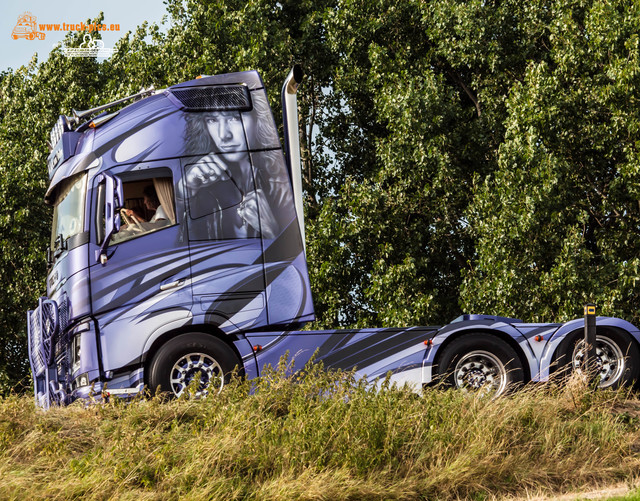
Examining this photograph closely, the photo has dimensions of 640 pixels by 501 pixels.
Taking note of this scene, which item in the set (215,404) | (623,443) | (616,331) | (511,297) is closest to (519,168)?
(511,297)

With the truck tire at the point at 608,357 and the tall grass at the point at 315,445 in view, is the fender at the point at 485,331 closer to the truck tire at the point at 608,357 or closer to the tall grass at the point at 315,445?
the truck tire at the point at 608,357

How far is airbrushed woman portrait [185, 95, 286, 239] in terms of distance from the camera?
8.89 m

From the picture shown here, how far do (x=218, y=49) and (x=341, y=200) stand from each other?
5504mm

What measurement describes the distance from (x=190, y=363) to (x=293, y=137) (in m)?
3.01

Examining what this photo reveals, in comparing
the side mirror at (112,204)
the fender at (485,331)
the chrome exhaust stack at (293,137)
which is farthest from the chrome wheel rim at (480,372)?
the side mirror at (112,204)

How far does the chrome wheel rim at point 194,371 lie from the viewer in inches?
335

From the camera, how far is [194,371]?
8.59 m

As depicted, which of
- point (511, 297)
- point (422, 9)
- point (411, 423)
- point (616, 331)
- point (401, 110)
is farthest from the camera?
point (422, 9)

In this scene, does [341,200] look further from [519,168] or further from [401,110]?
[519,168]

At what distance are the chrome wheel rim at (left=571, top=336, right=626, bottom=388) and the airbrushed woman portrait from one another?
3748 mm

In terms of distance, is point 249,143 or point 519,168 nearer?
point 249,143

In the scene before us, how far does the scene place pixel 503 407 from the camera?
25.5 ft

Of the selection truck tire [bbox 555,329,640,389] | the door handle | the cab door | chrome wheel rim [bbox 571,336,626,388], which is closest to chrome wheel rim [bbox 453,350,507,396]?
truck tire [bbox 555,329,640,389]

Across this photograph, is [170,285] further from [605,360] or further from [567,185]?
[567,185]
